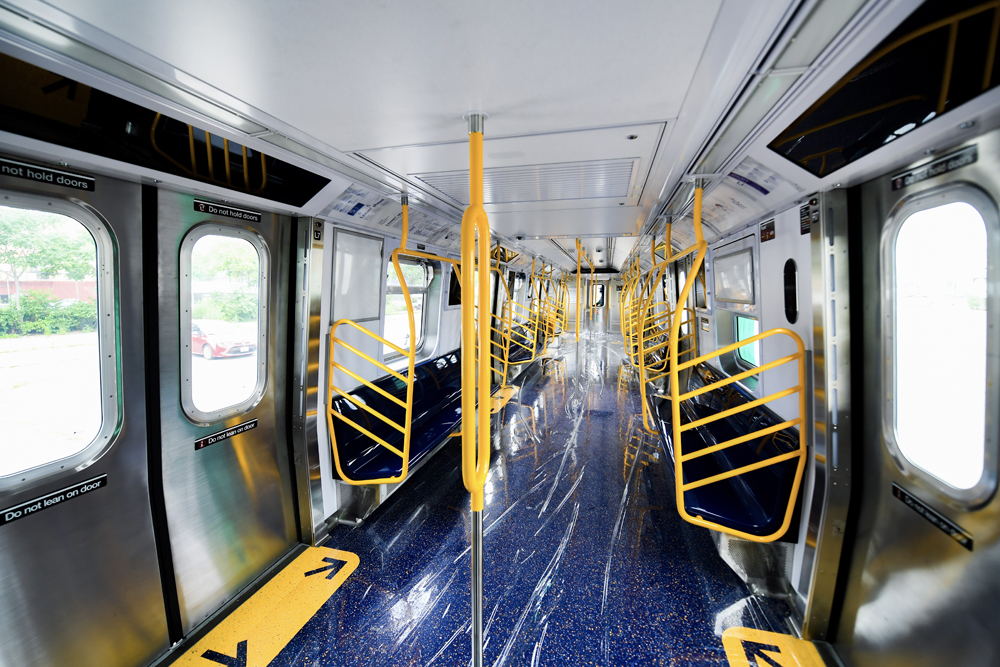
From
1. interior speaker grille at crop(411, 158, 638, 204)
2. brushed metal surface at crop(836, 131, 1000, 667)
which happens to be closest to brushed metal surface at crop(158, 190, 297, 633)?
interior speaker grille at crop(411, 158, 638, 204)

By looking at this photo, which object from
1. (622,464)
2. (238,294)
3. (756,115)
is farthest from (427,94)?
(622,464)

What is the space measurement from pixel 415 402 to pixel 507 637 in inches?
113

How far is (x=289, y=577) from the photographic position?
2590mm

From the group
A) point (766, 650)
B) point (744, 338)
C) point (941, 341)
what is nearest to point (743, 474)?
point (766, 650)

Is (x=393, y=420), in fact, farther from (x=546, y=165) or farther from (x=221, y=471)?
(x=546, y=165)

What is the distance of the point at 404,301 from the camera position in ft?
16.5

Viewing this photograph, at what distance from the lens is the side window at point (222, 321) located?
218 cm

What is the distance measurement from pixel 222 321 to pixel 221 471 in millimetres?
972

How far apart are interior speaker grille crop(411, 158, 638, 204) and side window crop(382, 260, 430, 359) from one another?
153 centimetres

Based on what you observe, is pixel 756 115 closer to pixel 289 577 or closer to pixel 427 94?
pixel 427 94

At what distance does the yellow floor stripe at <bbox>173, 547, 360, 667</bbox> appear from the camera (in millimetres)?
2027

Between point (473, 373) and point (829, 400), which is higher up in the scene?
point (473, 373)

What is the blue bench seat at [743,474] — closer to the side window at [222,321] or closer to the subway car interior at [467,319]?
the subway car interior at [467,319]

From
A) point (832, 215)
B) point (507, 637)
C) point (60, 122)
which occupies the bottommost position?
point (507, 637)
